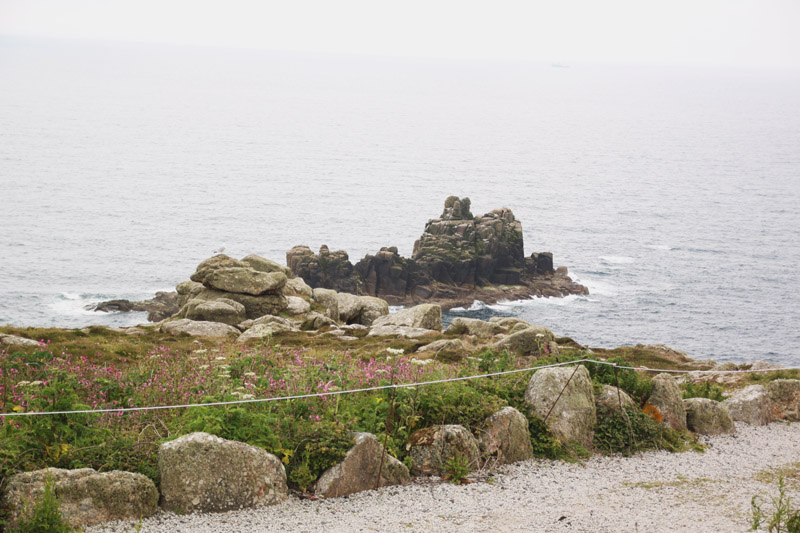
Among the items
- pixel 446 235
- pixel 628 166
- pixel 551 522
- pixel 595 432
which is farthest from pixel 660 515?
pixel 628 166

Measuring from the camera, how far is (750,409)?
17.3m

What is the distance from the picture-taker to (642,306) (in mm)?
78875

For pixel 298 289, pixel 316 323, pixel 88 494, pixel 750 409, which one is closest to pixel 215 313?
pixel 316 323

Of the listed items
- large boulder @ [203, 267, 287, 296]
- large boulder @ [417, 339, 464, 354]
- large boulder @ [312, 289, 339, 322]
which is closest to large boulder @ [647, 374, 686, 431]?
large boulder @ [417, 339, 464, 354]

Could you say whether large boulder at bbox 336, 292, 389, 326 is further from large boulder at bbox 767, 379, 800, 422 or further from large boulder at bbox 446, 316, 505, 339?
large boulder at bbox 767, 379, 800, 422

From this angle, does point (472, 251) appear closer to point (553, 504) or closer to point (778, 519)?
point (553, 504)

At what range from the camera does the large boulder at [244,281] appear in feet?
127

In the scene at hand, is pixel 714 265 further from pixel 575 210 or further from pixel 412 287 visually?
pixel 412 287

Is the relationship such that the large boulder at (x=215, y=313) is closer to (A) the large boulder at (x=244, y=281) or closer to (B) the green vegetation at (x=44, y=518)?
(A) the large boulder at (x=244, y=281)

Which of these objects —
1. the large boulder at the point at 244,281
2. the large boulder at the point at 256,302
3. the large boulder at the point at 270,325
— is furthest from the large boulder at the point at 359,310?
the large boulder at the point at 270,325

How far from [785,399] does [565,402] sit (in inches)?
300

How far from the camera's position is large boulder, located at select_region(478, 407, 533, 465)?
1353 centimetres

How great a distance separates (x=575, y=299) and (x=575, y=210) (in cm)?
5130

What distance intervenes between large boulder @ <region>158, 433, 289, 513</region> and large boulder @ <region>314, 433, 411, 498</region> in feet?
2.82
